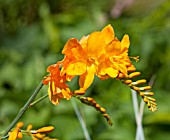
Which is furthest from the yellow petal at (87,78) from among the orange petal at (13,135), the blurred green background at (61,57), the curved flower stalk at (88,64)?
the blurred green background at (61,57)

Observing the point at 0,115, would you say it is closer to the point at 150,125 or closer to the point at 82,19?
the point at 150,125

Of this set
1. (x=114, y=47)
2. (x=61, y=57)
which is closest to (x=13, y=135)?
(x=114, y=47)

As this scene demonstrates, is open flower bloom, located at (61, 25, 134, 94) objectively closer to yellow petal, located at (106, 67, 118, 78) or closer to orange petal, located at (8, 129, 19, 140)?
yellow petal, located at (106, 67, 118, 78)

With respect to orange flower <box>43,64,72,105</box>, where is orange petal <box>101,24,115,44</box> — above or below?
above

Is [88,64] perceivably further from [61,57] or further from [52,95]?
[61,57]

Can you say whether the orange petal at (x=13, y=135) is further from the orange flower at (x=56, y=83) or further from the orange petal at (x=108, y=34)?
the orange petal at (x=108, y=34)

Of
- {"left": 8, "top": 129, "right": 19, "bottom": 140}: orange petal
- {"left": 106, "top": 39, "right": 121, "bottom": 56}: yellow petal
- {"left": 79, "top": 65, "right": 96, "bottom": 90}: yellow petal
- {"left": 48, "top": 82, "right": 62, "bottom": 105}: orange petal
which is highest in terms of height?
{"left": 106, "top": 39, "right": 121, "bottom": 56}: yellow petal

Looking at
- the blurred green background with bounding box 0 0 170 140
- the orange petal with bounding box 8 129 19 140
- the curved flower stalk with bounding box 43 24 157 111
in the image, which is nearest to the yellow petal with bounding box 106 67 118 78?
the curved flower stalk with bounding box 43 24 157 111

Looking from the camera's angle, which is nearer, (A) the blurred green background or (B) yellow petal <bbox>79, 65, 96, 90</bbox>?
(B) yellow petal <bbox>79, 65, 96, 90</bbox>
